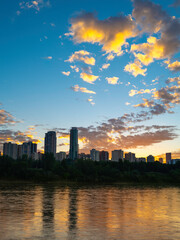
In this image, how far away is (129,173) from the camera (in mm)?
162375

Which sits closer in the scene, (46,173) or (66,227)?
(66,227)

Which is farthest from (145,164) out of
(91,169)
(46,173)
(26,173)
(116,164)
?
(26,173)

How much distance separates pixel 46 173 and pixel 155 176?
70783mm

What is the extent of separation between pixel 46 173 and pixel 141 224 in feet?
431

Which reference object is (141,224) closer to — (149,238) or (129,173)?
(149,238)

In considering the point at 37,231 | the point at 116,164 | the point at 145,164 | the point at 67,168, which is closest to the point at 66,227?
the point at 37,231

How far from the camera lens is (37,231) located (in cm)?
2014

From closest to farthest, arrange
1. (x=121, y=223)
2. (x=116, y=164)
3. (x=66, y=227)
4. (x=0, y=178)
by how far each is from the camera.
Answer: (x=66, y=227), (x=121, y=223), (x=0, y=178), (x=116, y=164)

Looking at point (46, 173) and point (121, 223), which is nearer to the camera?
point (121, 223)

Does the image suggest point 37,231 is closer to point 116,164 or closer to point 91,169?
point 91,169

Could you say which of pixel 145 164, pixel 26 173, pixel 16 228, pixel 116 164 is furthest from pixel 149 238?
pixel 145 164

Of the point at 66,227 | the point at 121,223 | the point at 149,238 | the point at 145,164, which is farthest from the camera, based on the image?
the point at 145,164

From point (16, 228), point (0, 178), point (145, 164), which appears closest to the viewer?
point (16, 228)

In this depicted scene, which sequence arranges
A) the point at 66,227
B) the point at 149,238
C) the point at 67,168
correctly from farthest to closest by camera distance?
the point at 67,168
the point at 66,227
the point at 149,238
